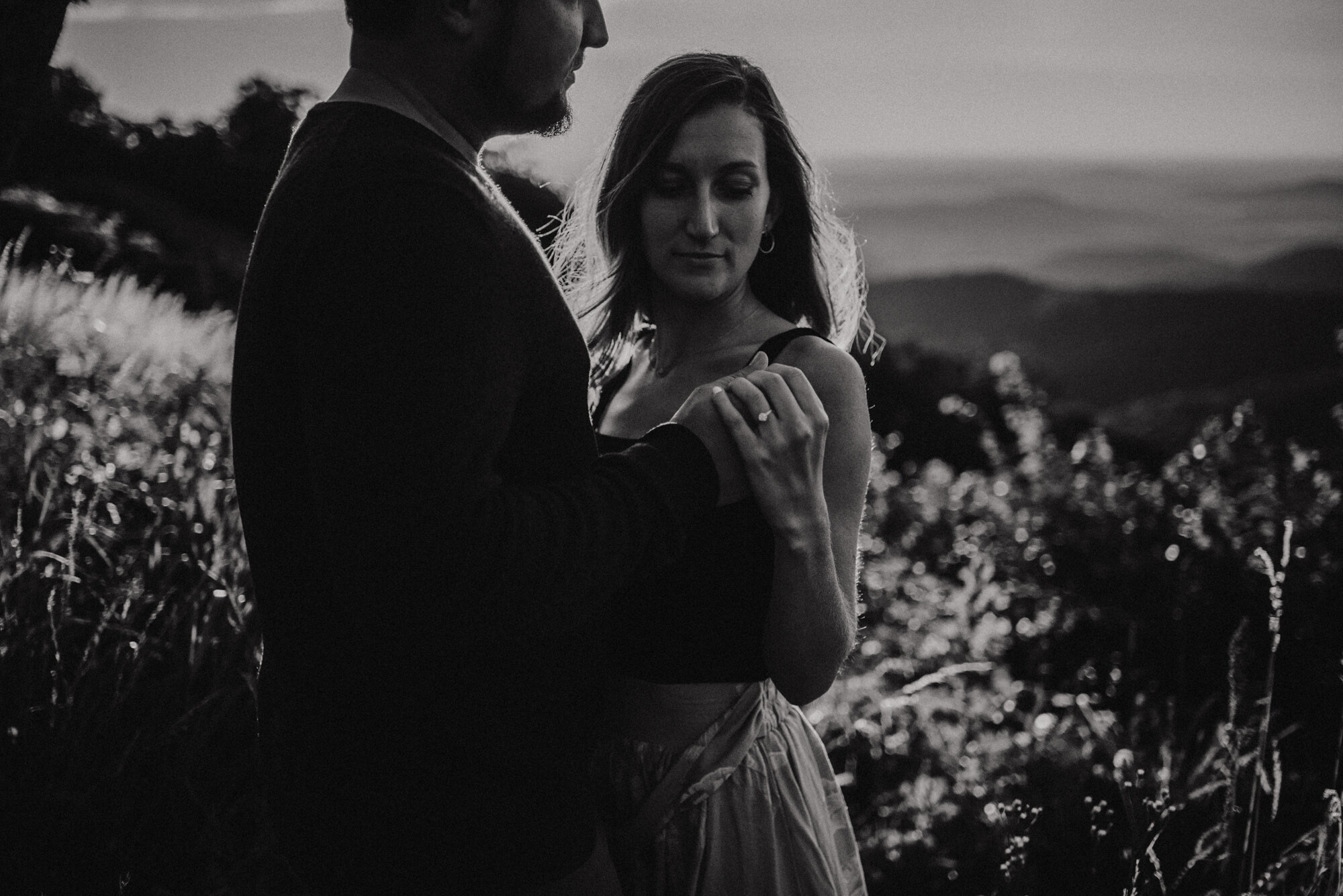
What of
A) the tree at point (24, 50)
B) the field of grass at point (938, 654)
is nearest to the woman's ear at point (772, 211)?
the field of grass at point (938, 654)

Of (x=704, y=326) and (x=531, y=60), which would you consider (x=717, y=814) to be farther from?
(x=531, y=60)

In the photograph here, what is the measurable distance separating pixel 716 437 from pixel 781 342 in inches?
29.0

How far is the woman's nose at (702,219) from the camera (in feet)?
6.85

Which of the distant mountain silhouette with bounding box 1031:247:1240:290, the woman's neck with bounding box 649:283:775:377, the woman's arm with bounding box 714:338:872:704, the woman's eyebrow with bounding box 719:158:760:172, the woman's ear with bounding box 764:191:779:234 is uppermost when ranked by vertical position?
the distant mountain silhouette with bounding box 1031:247:1240:290

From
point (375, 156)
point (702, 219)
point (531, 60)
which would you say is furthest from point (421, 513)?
point (702, 219)

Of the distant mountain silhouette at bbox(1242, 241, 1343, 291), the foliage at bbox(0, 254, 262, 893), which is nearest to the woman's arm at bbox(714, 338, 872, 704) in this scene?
the foliage at bbox(0, 254, 262, 893)

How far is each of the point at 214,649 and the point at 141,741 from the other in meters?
0.33

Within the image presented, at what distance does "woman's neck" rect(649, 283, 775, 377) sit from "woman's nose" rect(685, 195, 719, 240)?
0.18m

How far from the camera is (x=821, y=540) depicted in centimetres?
162

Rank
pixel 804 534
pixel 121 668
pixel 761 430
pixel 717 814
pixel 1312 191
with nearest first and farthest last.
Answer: pixel 761 430, pixel 804 534, pixel 717 814, pixel 121 668, pixel 1312 191

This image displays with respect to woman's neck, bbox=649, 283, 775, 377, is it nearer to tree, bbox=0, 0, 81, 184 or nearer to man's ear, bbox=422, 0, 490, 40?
man's ear, bbox=422, 0, 490, 40

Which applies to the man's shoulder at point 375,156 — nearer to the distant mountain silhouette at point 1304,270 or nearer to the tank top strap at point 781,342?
the tank top strap at point 781,342

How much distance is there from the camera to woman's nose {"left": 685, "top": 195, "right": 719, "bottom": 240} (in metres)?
2.09

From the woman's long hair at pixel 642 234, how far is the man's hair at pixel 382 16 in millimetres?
882
